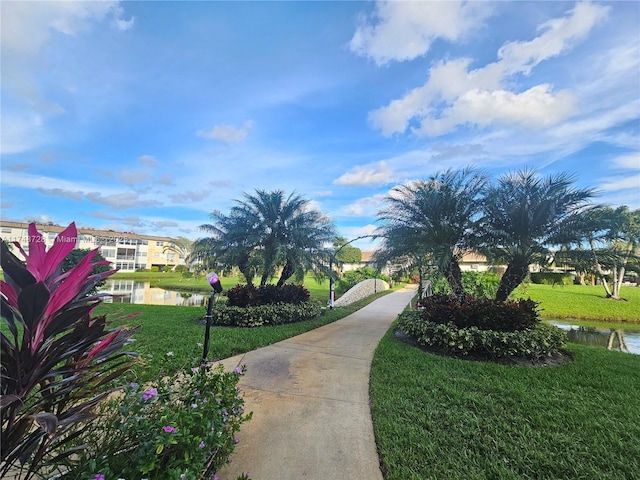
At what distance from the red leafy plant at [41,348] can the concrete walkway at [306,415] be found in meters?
1.41

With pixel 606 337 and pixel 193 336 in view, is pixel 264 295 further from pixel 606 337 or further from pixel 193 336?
pixel 606 337

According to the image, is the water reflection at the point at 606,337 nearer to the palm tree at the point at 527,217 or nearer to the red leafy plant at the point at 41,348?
the palm tree at the point at 527,217

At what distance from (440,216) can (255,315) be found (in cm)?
552

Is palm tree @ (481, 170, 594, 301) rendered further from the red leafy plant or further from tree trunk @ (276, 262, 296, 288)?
the red leafy plant

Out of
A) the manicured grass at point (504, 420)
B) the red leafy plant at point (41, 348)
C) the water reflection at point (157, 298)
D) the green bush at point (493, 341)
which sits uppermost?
the red leafy plant at point (41, 348)

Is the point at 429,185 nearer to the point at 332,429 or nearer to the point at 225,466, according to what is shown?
the point at 332,429

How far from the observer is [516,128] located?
8.80 m

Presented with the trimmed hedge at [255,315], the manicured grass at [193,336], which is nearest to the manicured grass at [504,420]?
the manicured grass at [193,336]

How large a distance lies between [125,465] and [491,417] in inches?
134

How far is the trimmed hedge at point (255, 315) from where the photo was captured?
7.85 meters

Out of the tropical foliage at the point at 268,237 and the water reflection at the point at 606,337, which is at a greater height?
the tropical foliage at the point at 268,237

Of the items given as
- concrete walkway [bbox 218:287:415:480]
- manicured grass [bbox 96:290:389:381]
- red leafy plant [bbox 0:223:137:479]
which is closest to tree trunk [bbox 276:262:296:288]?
manicured grass [bbox 96:290:389:381]

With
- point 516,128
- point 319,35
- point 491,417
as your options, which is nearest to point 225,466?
point 491,417

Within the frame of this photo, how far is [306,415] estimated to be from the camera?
3188mm
